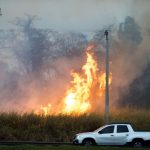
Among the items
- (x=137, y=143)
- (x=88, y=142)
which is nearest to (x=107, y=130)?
(x=88, y=142)

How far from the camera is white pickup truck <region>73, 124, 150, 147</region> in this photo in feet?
99.9

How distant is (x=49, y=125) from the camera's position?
4747 cm

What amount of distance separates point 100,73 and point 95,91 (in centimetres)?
240

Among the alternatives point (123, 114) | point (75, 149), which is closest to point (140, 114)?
point (123, 114)

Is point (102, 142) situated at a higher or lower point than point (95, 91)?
lower

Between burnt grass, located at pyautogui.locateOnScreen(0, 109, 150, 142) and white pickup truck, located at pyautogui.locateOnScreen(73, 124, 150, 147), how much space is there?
1381cm

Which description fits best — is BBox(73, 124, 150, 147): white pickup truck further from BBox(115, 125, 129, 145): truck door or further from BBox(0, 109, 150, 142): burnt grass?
BBox(0, 109, 150, 142): burnt grass

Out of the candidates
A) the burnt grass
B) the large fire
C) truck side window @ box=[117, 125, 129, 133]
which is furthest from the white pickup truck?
the large fire

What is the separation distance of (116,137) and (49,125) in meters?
17.5

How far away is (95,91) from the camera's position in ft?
207

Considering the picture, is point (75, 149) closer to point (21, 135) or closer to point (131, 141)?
point (131, 141)

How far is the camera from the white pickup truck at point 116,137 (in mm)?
30453

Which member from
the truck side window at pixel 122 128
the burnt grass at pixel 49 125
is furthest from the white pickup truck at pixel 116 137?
the burnt grass at pixel 49 125

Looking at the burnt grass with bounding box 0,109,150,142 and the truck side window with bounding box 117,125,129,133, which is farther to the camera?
the burnt grass with bounding box 0,109,150,142
